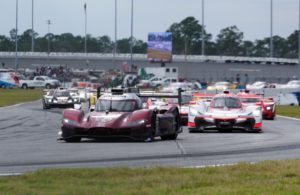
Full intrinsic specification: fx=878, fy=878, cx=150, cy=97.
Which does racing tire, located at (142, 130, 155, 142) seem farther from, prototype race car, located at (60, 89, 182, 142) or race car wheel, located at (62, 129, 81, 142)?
race car wheel, located at (62, 129, 81, 142)

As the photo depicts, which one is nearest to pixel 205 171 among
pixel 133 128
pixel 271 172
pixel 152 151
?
pixel 271 172

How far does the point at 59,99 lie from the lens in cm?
5222

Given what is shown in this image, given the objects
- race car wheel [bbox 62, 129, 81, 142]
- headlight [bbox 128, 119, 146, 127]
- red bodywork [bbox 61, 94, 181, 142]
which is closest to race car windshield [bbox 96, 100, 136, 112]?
red bodywork [bbox 61, 94, 181, 142]

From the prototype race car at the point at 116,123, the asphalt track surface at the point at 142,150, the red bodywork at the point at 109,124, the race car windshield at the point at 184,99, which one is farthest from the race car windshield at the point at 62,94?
the red bodywork at the point at 109,124

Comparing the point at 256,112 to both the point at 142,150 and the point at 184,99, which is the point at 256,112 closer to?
the point at 184,99

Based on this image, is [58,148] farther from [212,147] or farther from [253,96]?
[253,96]

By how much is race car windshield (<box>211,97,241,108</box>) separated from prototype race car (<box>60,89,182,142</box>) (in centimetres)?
547

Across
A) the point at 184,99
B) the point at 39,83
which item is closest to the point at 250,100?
the point at 184,99

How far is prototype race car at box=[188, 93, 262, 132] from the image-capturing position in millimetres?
28078

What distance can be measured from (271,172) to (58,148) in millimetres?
7353

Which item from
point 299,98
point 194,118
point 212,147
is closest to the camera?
point 212,147

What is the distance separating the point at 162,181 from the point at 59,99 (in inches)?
1569

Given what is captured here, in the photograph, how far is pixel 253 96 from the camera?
4009 centimetres

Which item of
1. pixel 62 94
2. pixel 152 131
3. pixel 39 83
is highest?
pixel 152 131
